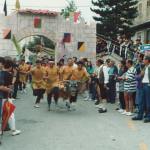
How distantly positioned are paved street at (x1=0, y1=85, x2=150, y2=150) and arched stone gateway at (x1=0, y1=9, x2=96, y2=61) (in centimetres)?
1719

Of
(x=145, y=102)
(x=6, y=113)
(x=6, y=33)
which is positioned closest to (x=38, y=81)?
(x=145, y=102)

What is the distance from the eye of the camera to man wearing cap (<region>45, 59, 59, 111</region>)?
17.8m

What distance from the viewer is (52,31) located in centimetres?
3484

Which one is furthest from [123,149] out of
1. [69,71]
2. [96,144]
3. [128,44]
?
[128,44]

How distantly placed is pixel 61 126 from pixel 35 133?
139cm

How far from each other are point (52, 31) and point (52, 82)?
16861mm

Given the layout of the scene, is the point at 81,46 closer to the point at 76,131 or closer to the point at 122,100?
the point at 122,100

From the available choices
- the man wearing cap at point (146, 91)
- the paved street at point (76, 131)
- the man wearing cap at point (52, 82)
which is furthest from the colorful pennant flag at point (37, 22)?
the man wearing cap at point (146, 91)

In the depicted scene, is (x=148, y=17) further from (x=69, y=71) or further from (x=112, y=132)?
(x=112, y=132)

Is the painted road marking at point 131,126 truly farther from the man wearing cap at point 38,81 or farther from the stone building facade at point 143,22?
the stone building facade at point 143,22

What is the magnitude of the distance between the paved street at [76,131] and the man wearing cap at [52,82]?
2.07 feet

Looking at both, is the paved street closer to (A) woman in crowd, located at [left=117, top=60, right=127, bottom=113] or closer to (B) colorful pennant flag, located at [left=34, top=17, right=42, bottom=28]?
(A) woman in crowd, located at [left=117, top=60, right=127, bottom=113]

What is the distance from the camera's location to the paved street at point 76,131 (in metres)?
10.9

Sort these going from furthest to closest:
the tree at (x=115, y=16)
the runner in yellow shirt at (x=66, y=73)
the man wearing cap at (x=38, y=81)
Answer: the tree at (x=115, y=16) < the man wearing cap at (x=38, y=81) < the runner in yellow shirt at (x=66, y=73)
